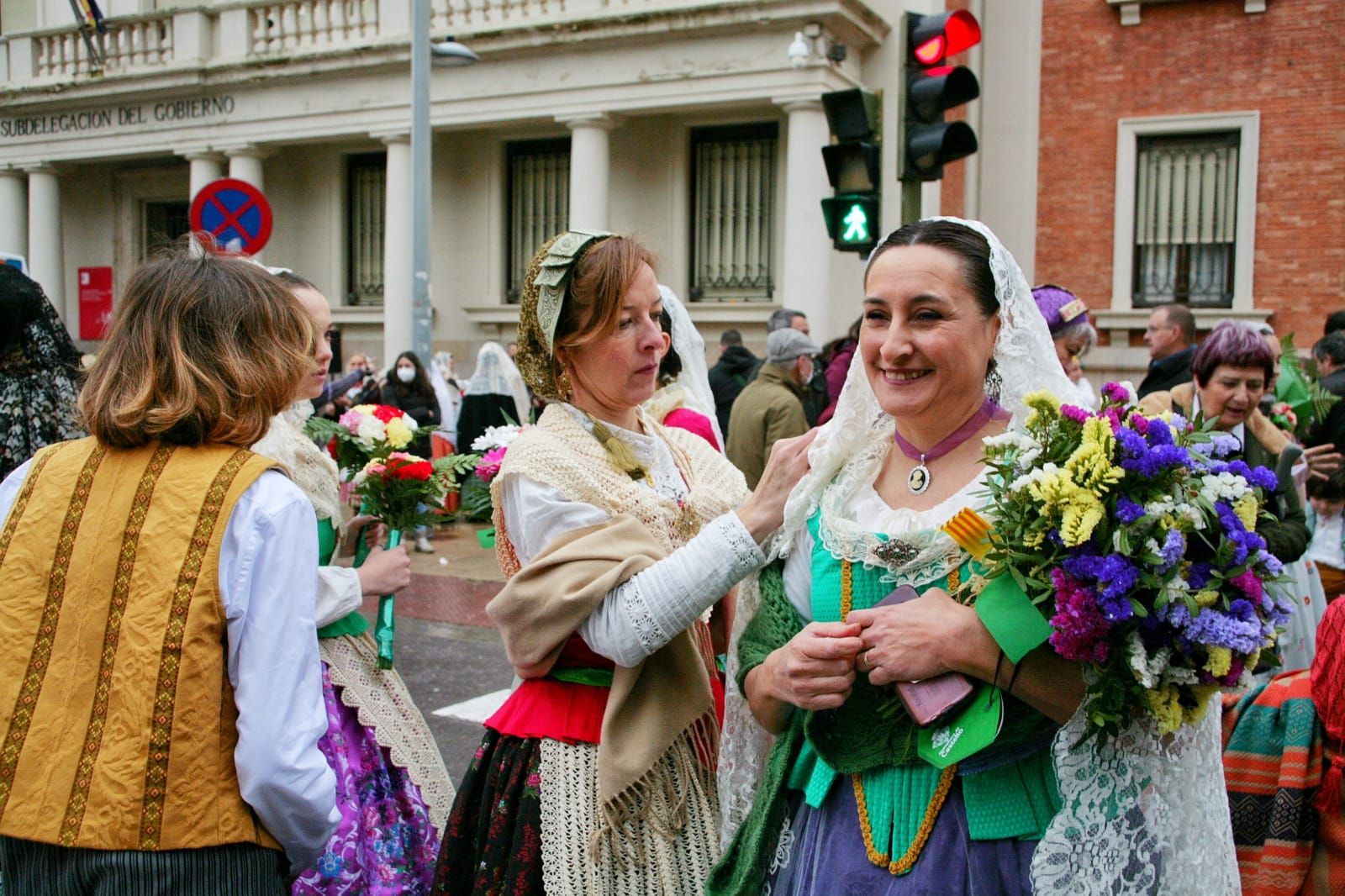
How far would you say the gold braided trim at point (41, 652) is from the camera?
2092mm

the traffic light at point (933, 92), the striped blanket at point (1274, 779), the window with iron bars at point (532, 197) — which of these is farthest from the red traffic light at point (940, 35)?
the window with iron bars at point (532, 197)

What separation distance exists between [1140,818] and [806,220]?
12719 mm

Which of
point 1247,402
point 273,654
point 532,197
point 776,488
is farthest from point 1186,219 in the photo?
point 273,654

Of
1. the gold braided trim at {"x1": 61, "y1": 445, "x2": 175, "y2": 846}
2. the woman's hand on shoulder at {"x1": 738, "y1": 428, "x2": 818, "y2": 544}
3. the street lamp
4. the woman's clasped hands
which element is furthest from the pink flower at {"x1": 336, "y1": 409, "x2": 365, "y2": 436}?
the street lamp

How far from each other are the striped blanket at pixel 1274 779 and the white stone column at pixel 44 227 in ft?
69.8

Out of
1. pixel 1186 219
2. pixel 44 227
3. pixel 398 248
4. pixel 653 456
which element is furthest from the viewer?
pixel 44 227

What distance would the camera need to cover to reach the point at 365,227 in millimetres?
18875

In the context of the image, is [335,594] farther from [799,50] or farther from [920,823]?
[799,50]

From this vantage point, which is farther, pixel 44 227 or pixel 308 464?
pixel 44 227

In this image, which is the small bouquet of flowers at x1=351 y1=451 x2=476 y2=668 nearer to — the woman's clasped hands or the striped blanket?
the woman's clasped hands

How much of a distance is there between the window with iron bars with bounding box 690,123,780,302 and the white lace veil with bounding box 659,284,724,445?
1061 cm

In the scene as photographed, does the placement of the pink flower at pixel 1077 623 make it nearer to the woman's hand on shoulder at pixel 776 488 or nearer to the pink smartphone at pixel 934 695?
the pink smartphone at pixel 934 695

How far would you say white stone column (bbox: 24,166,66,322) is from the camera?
66.8 ft

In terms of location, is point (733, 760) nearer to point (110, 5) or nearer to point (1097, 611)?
point (1097, 611)
